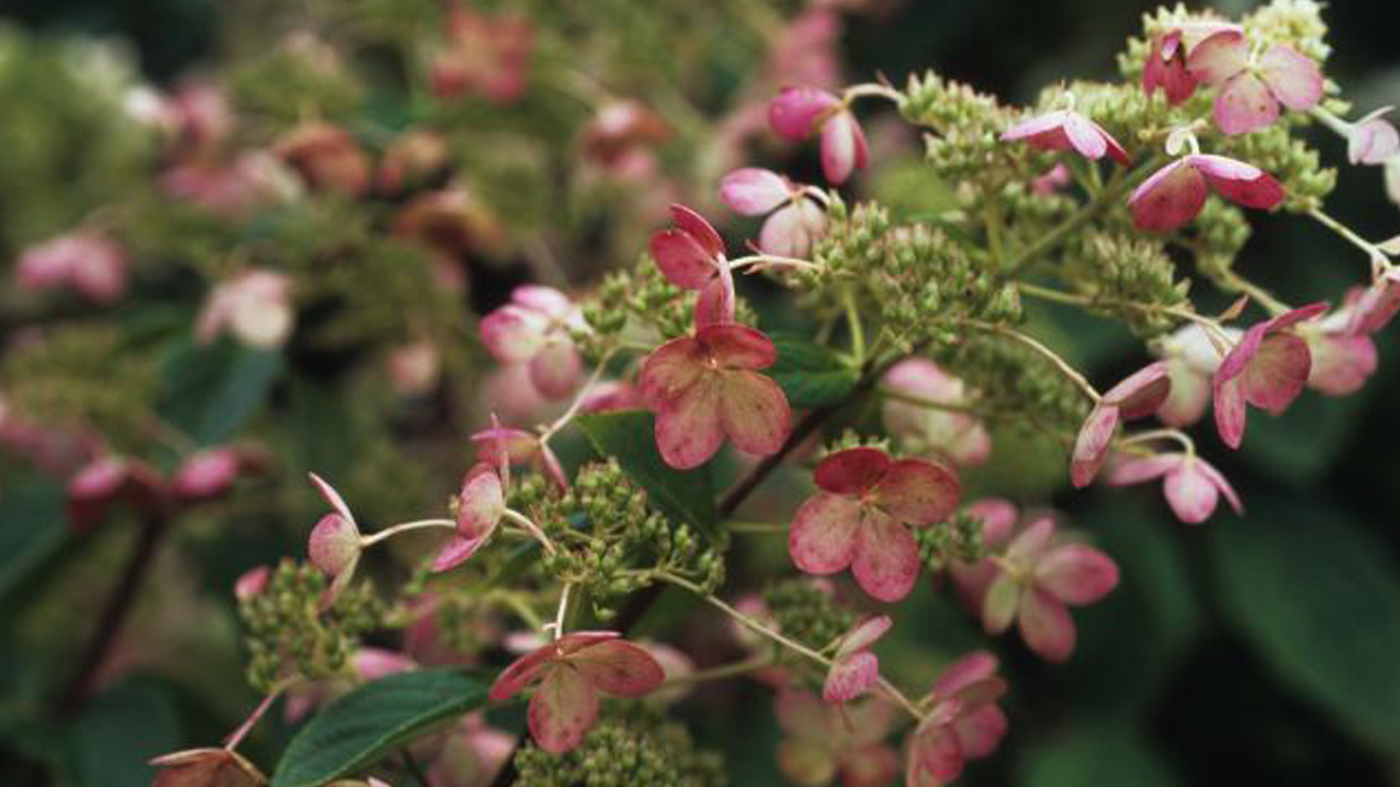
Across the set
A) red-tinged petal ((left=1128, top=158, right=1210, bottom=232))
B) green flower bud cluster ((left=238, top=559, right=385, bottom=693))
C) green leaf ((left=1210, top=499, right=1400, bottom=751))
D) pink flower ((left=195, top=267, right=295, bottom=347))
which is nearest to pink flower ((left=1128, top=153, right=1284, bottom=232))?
red-tinged petal ((left=1128, top=158, right=1210, bottom=232))

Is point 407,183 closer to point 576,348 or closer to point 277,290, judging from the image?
point 277,290

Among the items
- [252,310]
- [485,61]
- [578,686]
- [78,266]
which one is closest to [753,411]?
[578,686]

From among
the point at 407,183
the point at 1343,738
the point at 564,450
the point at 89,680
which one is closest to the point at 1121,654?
the point at 1343,738

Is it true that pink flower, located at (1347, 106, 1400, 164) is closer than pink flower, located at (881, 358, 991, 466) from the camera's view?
Yes

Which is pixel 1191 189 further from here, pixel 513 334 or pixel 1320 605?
pixel 1320 605

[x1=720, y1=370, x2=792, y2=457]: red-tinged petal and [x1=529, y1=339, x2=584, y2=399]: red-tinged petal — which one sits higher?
[x1=720, y1=370, x2=792, y2=457]: red-tinged petal

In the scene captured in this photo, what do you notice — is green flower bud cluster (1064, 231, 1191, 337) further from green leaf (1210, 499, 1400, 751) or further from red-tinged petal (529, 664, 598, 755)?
green leaf (1210, 499, 1400, 751)
